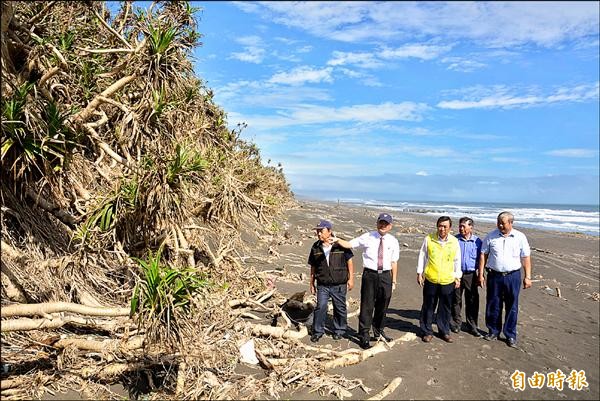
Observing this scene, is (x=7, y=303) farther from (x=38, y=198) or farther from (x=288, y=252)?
(x=288, y=252)

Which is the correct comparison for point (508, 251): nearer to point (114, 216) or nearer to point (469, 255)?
point (469, 255)

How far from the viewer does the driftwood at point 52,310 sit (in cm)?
452

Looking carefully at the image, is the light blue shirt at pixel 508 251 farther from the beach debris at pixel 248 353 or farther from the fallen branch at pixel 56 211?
the fallen branch at pixel 56 211

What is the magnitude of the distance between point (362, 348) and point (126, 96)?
684cm

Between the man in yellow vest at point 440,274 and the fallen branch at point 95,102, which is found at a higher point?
the fallen branch at point 95,102

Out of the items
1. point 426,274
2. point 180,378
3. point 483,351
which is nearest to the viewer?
point 180,378

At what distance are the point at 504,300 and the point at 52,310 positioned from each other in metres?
6.32

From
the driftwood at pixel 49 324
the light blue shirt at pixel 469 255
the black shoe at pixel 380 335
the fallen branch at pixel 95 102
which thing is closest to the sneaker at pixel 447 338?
the black shoe at pixel 380 335

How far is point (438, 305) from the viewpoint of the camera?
6469 millimetres

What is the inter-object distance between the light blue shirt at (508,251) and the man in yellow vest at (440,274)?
0.56m

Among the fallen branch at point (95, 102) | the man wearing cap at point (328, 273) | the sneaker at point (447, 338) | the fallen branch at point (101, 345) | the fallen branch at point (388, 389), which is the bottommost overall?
the fallen branch at point (388, 389)

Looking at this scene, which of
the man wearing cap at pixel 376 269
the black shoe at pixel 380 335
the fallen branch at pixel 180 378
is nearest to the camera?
the fallen branch at pixel 180 378

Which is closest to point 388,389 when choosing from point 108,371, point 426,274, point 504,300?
point 426,274

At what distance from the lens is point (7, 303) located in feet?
16.3
